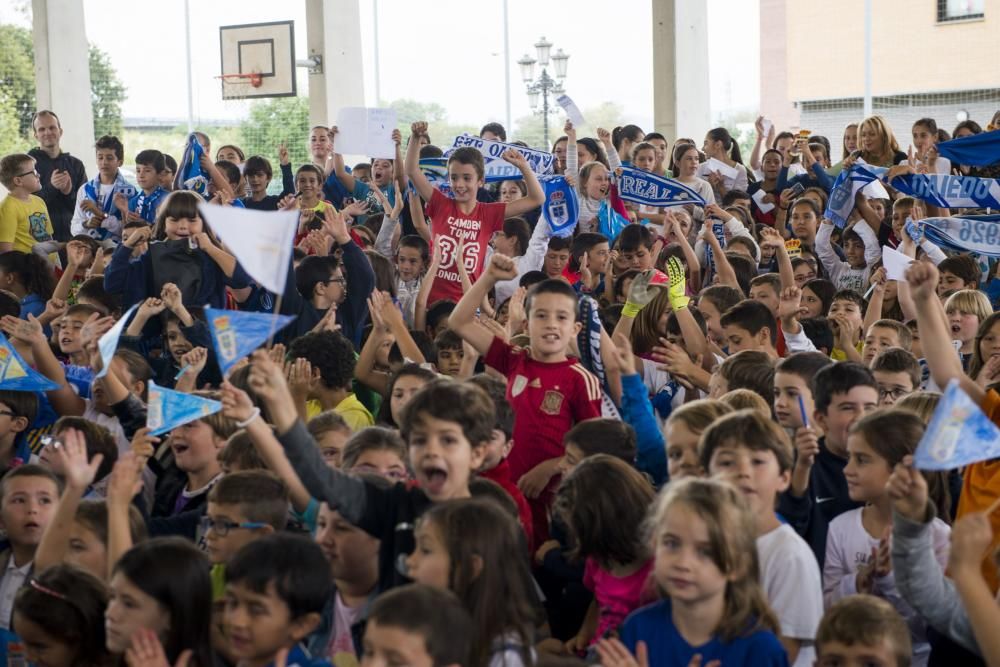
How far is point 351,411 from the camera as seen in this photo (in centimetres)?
546

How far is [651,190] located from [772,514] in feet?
19.3

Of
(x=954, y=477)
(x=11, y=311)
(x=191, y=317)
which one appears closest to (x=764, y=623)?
(x=954, y=477)

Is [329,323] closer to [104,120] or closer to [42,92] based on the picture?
[42,92]

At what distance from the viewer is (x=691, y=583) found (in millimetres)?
2963

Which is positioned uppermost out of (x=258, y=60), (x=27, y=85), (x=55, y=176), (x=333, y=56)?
(x=27, y=85)

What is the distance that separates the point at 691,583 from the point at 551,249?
548 centimetres

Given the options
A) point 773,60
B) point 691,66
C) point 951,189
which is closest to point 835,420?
point 951,189

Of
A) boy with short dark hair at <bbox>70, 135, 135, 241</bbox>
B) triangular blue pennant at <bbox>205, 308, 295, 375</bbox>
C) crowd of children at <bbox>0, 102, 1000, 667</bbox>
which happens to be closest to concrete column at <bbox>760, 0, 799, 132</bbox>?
boy with short dark hair at <bbox>70, 135, 135, 241</bbox>

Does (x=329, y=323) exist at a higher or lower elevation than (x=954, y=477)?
higher

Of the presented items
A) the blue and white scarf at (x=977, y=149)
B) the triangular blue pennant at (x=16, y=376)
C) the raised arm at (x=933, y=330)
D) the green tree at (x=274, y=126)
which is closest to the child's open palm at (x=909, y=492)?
the raised arm at (x=933, y=330)

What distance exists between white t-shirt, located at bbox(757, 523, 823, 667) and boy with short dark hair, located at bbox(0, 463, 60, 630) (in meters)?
2.27

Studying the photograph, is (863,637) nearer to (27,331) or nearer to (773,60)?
(27,331)

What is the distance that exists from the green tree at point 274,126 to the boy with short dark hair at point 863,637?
19612mm

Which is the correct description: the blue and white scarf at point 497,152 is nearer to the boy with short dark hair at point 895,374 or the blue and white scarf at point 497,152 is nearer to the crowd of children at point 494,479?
the crowd of children at point 494,479
